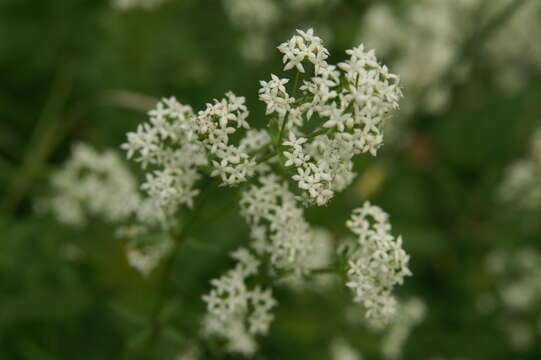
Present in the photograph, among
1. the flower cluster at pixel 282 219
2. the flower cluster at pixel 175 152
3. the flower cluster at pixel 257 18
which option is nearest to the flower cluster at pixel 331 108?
the flower cluster at pixel 175 152

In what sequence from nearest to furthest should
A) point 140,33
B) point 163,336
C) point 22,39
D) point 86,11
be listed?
point 163,336
point 140,33
point 22,39
point 86,11

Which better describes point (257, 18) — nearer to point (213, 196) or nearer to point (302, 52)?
point (213, 196)

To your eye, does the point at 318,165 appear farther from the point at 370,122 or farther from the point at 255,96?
the point at 255,96

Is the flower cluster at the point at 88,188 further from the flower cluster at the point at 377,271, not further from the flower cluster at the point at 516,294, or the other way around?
the flower cluster at the point at 516,294

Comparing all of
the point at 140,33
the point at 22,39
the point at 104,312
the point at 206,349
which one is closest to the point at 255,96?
the point at 140,33

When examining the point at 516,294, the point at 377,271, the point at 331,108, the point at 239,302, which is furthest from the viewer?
the point at 516,294

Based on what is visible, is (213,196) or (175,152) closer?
(175,152)

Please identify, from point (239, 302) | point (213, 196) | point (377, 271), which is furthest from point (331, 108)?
point (213, 196)
